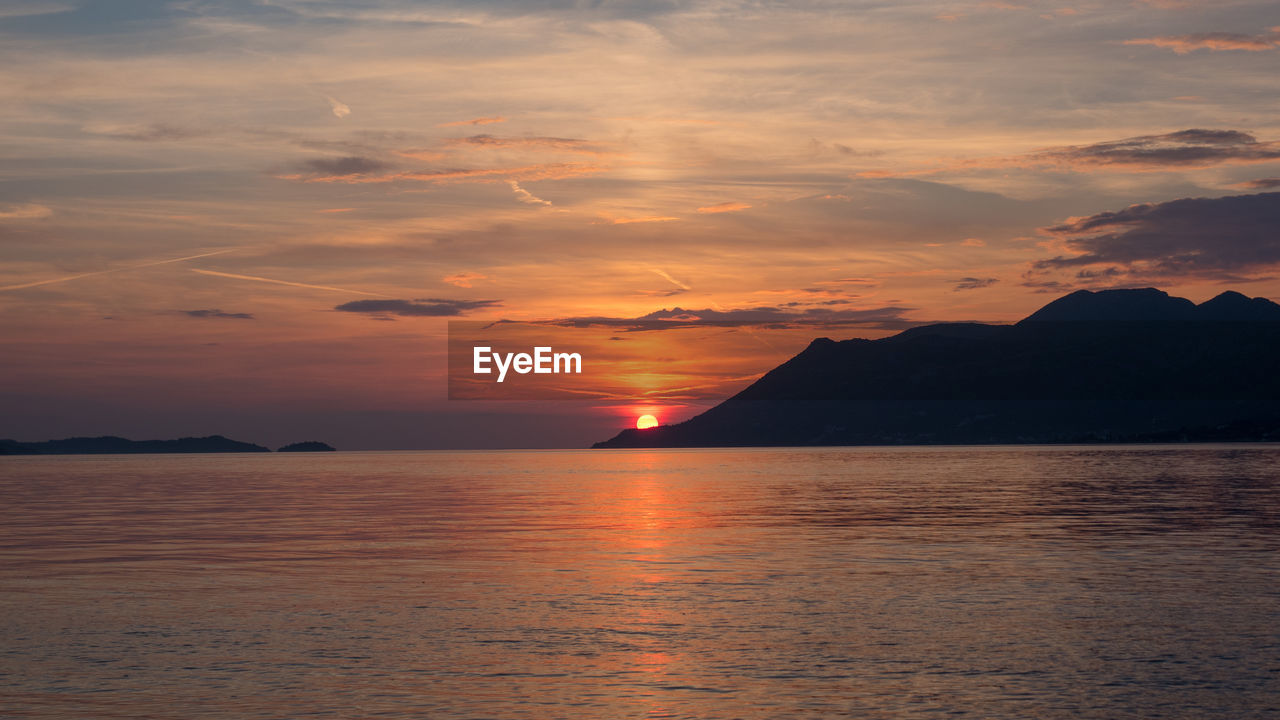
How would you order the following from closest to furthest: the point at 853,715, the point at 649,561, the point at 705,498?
the point at 853,715 < the point at 649,561 < the point at 705,498

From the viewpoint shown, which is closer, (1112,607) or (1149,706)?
(1149,706)

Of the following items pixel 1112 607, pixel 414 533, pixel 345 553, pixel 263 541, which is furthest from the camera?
pixel 414 533

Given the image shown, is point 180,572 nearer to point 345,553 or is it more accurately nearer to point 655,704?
point 345,553

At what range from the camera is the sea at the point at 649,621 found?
74.4 ft

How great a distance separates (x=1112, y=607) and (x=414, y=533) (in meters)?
40.1

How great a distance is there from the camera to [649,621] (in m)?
31.8

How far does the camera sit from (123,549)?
53594 mm

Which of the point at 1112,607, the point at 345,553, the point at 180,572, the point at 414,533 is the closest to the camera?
the point at 1112,607

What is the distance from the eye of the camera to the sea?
22.7 metres

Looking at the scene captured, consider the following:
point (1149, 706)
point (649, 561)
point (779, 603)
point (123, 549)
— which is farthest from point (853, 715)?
point (123, 549)

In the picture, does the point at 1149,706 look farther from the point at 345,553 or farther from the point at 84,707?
the point at 345,553

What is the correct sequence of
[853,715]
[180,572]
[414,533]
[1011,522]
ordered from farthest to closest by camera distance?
1. [1011,522]
2. [414,533]
3. [180,572]
4. [853,715]

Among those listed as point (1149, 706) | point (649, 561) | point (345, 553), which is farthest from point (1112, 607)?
point (345, 553)

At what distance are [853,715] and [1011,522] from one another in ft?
164
